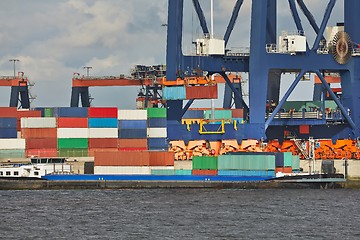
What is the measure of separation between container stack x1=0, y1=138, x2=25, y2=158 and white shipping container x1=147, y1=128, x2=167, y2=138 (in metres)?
11.2

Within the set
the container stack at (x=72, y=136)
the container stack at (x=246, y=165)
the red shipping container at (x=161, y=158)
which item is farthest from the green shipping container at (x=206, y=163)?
the container stack at (x=72, y=136)

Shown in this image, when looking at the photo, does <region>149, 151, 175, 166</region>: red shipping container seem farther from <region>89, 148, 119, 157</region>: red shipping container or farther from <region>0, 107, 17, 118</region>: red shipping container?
<region>0, 107, 17, 118</region>: red shipping container

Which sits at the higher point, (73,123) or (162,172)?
(73,123)

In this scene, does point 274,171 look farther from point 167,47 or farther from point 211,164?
point 167,47

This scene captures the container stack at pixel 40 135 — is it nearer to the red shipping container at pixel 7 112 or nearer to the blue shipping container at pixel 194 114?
the red shipping container at pixel 7 112

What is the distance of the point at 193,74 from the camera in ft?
339

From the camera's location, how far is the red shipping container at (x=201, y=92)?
101 m

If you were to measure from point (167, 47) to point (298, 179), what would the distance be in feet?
56.8

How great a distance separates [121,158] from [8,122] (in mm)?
12484

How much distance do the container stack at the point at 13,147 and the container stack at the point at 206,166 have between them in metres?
15.5

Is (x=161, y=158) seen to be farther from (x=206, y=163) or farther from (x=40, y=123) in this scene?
(x=40, y=123)

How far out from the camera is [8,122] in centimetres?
10200

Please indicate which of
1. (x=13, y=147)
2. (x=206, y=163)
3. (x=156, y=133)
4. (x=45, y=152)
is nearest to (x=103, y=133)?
(x=156, y=133)

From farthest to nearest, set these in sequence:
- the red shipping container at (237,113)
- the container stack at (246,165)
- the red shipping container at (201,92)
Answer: the red shipping container at (237,113)
the red shipping container at (201,92)
the container stack at (246,165)
